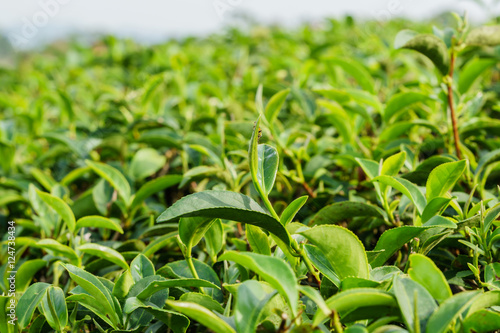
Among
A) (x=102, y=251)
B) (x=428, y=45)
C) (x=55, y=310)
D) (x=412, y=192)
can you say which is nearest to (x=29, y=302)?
(x=55, y=310)

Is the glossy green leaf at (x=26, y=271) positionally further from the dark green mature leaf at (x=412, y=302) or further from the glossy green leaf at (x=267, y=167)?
the dark green mature leaf at (x=412, y=302)

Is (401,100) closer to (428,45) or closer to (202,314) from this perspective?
(428,45)

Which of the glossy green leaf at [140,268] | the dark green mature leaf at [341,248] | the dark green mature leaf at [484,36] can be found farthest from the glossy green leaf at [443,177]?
the glossy green leaf at [140,268]

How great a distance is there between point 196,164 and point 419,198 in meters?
0.80

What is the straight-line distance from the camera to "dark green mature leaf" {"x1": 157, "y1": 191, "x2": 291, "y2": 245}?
0.71m

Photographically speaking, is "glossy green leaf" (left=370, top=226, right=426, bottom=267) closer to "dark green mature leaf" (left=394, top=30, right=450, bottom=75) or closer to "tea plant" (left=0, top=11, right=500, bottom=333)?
"tea plant" (left=0, top=11, right=500, bottom=333)

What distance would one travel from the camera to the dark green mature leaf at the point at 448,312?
0.63m

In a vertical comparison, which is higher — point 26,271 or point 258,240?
point 258,240

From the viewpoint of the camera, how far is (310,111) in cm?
172

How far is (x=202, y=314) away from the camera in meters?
0.66

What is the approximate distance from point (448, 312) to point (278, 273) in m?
0.26

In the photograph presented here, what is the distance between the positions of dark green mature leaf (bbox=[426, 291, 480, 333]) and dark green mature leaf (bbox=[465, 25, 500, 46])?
79 cm

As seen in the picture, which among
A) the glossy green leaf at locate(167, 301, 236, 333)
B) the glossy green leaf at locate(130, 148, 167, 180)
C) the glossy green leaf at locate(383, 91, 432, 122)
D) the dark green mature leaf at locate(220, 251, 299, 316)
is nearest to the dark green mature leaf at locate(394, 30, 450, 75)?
the glossy green leaf at locate(383, 91, 432, 122)

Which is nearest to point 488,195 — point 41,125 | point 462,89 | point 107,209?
point 462,89
